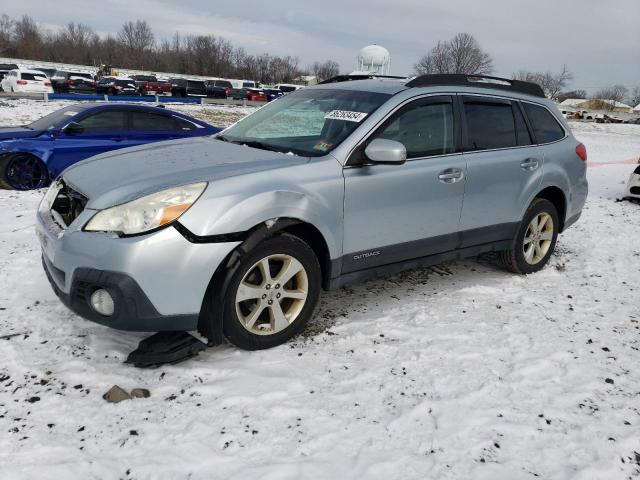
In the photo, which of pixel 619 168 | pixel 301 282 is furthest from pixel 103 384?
pixel 619 168

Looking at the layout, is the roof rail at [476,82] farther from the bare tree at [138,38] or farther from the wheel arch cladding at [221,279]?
the bare tree at [138,38]

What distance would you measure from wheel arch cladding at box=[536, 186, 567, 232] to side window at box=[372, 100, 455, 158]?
1451 millimetres

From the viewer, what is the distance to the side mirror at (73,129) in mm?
7343

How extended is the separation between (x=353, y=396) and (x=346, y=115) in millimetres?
2007

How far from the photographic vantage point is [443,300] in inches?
167

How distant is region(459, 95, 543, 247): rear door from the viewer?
162 inches

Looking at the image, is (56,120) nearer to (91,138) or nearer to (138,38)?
(91,138)

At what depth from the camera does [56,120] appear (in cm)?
755

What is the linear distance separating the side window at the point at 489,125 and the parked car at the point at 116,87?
33.1 metres

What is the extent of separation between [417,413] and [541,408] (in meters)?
0.72

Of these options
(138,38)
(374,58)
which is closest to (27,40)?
(138,38)

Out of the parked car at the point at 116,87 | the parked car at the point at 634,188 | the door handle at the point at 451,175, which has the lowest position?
the parked car at the point at 634,188

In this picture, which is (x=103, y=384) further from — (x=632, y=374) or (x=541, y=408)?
(x=632, y=374)

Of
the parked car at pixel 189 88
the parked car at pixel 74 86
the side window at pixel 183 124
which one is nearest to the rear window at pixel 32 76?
the parked car at pixel 74 86
